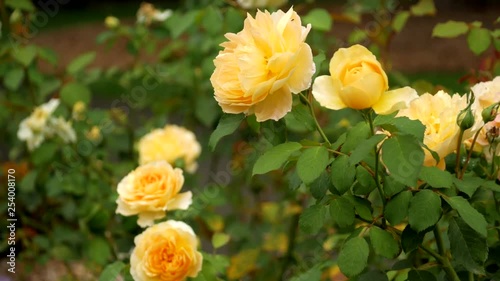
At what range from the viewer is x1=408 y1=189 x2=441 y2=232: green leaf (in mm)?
709

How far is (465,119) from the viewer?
0.72 metres

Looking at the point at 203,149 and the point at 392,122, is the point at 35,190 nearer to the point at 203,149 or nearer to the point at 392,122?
the point at 203,149

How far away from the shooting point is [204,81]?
76.3 inches

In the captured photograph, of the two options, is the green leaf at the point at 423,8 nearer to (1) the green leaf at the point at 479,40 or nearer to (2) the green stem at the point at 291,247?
(1) the green leaf at the point at 479,40

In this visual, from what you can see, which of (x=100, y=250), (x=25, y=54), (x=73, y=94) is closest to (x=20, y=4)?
(x=25, y=54)

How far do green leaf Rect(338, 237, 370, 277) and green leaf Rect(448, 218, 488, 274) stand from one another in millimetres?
90

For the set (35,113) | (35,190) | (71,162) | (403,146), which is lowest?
(35,190)

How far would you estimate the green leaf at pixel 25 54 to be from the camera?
64.9 inches

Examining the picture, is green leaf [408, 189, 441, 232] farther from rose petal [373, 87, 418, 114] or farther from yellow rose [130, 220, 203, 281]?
yellow rose [130, 220, 203, 281]

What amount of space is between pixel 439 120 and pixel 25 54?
115cm

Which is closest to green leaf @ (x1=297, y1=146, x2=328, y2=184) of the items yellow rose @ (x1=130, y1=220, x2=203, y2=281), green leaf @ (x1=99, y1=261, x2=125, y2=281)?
yellow rose @ (x1=130, y1=220, x2=203, y2=281)

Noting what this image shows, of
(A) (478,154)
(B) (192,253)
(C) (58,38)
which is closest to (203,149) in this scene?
(B) (192,253)

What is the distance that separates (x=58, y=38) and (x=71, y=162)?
19.0 ft

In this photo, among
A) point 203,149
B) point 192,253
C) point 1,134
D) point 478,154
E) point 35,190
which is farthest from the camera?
point 1,134
